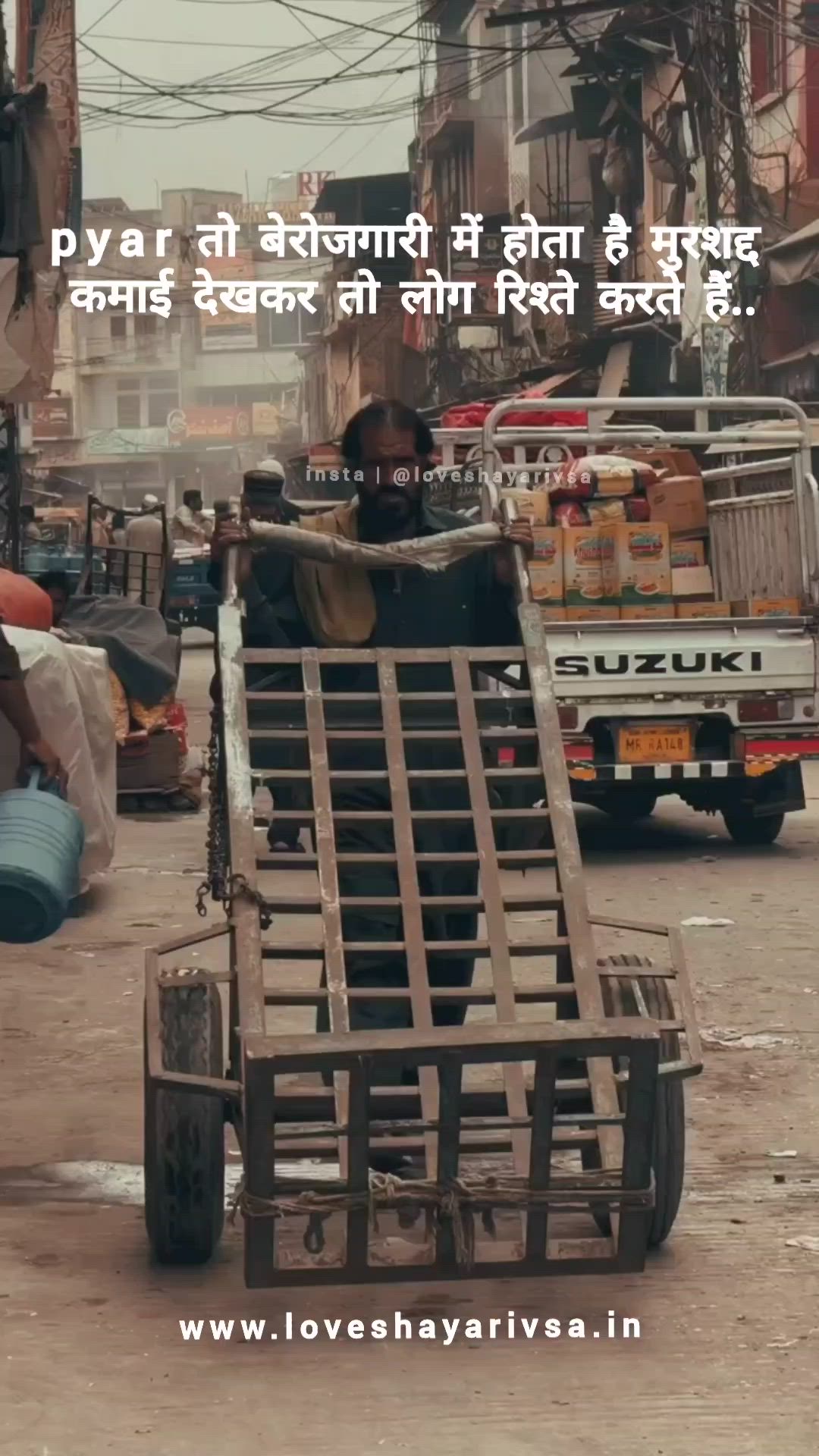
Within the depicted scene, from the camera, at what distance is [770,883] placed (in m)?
11.1

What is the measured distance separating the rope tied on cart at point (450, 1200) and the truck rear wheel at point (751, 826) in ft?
26.9

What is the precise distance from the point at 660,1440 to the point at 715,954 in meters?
5.26

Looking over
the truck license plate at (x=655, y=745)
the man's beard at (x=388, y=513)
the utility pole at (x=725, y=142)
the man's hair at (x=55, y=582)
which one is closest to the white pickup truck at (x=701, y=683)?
the truck license plate at (x=655, y=745)

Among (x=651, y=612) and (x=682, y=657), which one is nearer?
(x=682, y=657)

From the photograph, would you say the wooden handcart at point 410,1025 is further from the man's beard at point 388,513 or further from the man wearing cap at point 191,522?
the man wearing cap at point 191,522

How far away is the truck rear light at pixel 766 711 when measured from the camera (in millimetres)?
11844

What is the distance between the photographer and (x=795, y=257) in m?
24.9

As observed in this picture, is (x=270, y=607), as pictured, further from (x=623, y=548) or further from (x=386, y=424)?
(x=623, y=548)

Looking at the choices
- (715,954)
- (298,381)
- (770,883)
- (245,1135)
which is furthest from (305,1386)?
(298,381)

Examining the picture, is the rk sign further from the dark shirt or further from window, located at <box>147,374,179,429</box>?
the dark shirt

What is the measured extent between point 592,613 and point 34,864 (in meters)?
7.10

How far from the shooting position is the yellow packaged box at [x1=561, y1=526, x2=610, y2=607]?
40.5ft

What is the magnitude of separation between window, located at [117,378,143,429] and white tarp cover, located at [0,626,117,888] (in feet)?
286

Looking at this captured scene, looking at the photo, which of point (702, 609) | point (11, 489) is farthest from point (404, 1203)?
point (11, 489)
